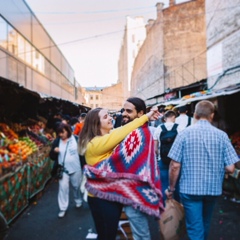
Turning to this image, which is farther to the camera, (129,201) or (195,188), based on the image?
(195,188)

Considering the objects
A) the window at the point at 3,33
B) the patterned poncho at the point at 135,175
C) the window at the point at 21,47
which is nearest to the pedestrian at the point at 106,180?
the patterned poncho at the point at 135,175

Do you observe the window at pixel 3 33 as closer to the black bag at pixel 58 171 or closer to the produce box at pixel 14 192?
the produce box at pixel 14 192

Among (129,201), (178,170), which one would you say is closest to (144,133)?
(129,201)

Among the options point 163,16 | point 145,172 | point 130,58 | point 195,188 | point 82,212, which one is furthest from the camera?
point 130,58

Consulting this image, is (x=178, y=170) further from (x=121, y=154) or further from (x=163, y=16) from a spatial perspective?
(x=163, y=16)

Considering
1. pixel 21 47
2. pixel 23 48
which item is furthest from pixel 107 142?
pixel 23 48

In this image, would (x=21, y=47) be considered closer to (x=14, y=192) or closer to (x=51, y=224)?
(x=14, y=192)

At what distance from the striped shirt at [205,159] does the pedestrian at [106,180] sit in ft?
2.56

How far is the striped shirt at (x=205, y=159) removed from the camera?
2.89 meters

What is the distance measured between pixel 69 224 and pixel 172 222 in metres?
2.45

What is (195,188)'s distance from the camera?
289 centimetres

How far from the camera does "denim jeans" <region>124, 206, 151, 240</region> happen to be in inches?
92.2

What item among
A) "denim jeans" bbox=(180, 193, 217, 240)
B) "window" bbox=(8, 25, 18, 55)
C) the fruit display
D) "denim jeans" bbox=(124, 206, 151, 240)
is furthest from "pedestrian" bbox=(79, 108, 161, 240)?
"window" bbox=(8, 25, 18, 55)

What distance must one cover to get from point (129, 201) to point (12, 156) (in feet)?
13.0
